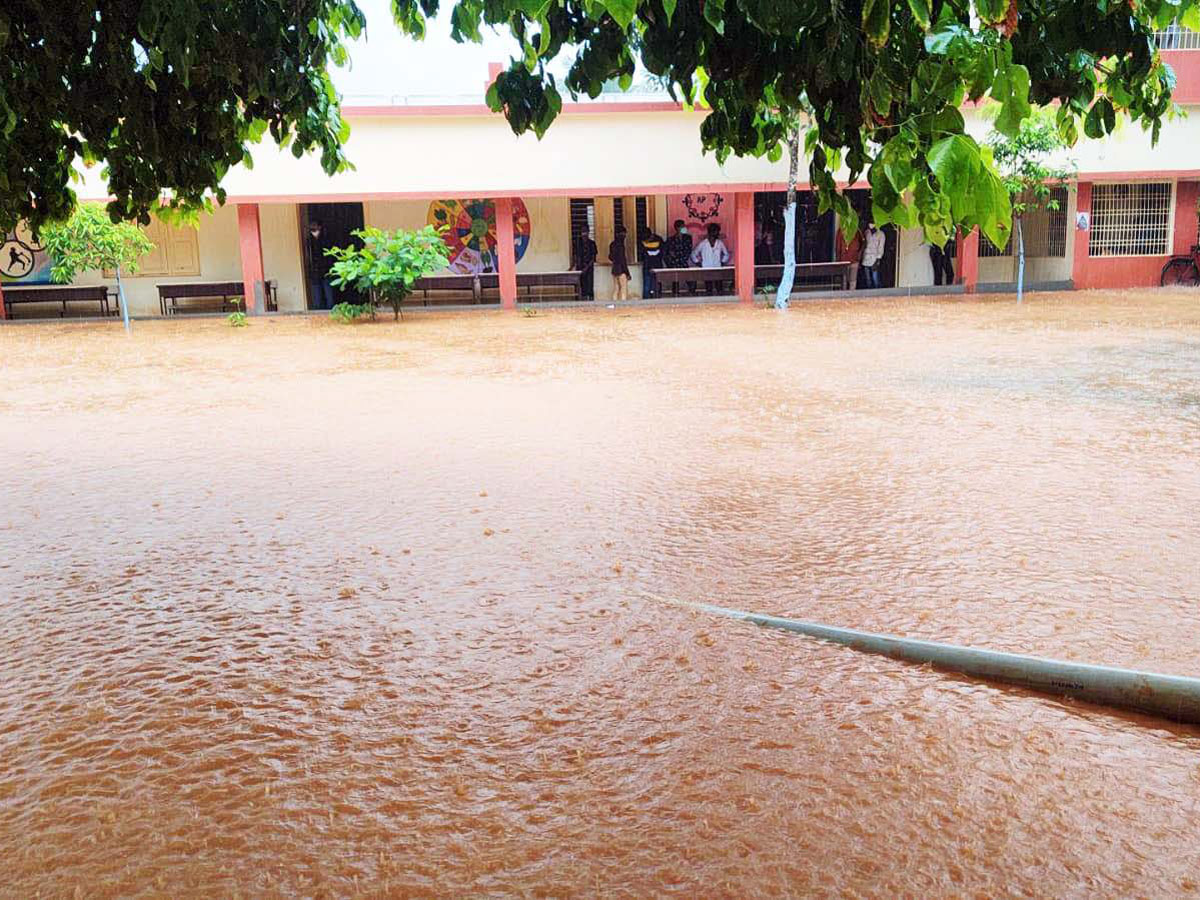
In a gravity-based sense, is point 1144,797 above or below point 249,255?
below

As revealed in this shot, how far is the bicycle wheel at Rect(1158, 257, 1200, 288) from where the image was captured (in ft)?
→ 72.7

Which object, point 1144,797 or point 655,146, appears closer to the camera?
point 1144,797

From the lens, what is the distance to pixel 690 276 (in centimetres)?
2239

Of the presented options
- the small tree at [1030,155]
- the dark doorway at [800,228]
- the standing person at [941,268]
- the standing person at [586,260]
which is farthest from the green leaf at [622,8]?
the standing person at [941,268]

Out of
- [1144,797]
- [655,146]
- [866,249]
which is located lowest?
[1144,797]

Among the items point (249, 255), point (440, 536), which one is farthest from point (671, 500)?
point (249, 255)

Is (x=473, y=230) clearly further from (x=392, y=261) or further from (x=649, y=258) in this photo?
(x=392, y=261)

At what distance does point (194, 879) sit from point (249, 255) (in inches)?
767

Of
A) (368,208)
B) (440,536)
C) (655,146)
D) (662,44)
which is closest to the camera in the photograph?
(662,44)

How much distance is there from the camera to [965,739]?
3.30 meters

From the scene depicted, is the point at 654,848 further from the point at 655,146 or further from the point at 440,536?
the point at 655,146

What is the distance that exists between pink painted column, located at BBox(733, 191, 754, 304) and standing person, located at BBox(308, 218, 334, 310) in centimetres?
872

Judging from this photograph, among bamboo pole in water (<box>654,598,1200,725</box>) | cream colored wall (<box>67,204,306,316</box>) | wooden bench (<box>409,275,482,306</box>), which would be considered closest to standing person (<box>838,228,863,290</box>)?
wooden bench (<box>409,275,482,306</box>)

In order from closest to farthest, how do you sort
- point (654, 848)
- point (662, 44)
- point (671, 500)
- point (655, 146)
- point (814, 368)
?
point (662, 44) → point (654, 848) → point (671, 500) → point (814, 368) → point (655, 146)
